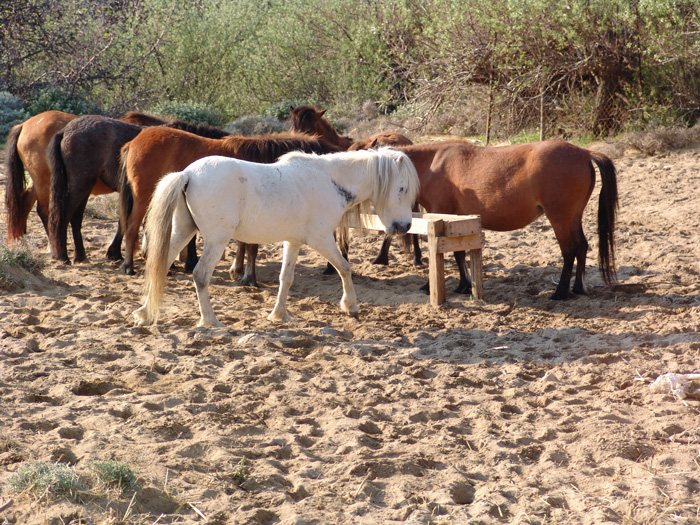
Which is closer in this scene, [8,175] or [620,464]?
[620,464]

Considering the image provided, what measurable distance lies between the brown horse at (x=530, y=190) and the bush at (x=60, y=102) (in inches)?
472

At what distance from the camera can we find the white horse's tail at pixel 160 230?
507 centimetres

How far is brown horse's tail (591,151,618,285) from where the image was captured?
640 centimetres

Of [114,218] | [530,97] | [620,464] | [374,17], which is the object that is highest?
[374,17]

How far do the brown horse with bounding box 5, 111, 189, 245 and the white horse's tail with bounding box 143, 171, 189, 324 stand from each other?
3.36 meters

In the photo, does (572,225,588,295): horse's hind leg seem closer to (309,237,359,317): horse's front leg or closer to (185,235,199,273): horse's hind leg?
(309,237,359,317): horse's front leg

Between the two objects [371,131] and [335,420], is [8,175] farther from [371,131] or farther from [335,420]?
[371,131]

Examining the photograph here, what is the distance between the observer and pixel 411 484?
10.5 feet

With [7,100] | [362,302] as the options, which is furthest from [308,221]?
[7,100]

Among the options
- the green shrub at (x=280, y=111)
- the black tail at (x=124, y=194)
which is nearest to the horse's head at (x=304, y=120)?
the black tail at (x=124, y=194)

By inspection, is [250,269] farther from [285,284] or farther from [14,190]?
[14,190]

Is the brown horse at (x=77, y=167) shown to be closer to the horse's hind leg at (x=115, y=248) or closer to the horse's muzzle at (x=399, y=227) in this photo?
the horse's hind leg at (x=115, y=248)

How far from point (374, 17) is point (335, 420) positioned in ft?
52.2

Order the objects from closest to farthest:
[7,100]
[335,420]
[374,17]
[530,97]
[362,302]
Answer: [335,420] < [362,302] < [530,97] < [7,100] < [374,17]
